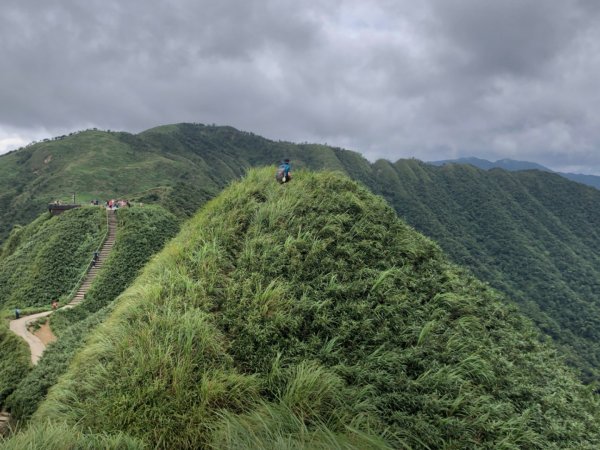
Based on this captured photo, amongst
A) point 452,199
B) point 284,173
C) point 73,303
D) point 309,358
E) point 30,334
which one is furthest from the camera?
point 452,199

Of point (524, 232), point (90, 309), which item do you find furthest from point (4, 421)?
point (524, 232)

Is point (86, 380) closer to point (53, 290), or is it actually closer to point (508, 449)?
point (508, 449)

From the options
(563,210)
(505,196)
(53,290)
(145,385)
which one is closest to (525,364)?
(145,385)

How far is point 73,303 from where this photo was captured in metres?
23.4

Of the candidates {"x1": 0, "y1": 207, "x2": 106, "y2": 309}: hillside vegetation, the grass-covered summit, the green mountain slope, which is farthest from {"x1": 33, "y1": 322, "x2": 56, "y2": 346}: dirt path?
the green mountain slope

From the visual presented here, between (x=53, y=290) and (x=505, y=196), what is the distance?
164 meters

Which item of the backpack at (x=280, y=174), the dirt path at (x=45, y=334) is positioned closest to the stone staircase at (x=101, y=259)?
the dirt path at (x=45, y=334)

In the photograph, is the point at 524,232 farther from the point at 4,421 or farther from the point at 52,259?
the point at 4,421

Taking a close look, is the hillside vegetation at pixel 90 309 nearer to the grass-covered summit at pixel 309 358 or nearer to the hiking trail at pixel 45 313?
the hiking trail at pixel 45 313

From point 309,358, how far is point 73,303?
23331 millimetres

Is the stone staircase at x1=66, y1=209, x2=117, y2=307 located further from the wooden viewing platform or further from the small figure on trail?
the small figure on trail

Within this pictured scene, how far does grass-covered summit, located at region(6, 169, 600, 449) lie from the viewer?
464cm

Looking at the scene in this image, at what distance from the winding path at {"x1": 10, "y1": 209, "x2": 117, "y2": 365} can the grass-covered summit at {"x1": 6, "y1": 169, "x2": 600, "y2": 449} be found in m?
11.0

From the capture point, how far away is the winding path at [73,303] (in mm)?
16703
